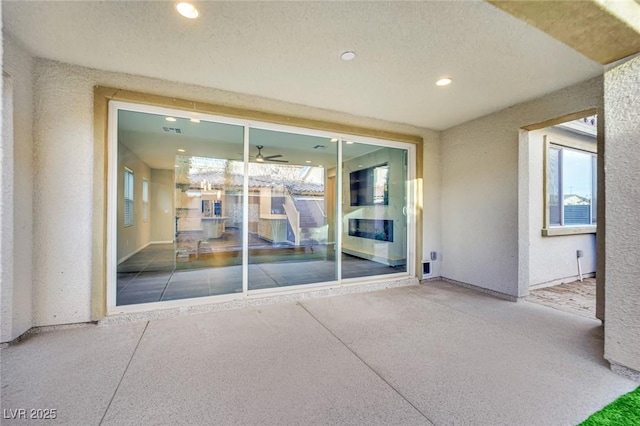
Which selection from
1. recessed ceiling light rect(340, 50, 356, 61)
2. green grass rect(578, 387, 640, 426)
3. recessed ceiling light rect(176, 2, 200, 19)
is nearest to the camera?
green grass rect(578, 387, 640, 426)

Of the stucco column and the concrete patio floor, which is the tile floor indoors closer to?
the concrete patio floor

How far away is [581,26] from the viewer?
1.74 meters

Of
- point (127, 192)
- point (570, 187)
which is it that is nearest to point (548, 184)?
point (570, 187)

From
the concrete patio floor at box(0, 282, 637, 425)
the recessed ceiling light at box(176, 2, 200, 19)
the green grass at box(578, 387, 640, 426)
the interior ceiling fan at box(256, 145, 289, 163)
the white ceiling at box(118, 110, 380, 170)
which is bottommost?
the concrete patio floor at box(0, 282, 637, 425)

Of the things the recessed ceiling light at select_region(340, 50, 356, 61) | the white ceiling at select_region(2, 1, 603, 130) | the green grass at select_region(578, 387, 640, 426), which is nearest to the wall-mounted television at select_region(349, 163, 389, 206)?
the white ceiling at select_region(2, 1, 603, 130)

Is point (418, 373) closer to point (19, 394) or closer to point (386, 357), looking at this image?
point (386, 357)

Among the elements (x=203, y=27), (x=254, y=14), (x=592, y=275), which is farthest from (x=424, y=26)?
(x=592, y=275)

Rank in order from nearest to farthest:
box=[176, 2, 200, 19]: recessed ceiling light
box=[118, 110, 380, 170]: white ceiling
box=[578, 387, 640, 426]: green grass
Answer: box=[578, 387, 640, 426]: green grass, box=[176, 2, 200, 19]: recessed ceiling light, box=[118, 110, 380, 170]: white ceiling

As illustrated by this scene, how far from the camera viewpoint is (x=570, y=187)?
479 cm

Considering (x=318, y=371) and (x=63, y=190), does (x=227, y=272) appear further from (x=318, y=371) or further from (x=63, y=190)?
(x=318, y=371)

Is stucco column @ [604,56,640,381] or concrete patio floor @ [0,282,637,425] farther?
stucco column @ [604,56,640,381]

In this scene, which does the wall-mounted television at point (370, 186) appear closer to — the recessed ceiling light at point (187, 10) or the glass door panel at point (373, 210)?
the glass door panel at point (373, 210)

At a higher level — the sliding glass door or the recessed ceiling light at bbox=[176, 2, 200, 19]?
the recessed ceiling light at bbox=[176, 2, 200, 19]

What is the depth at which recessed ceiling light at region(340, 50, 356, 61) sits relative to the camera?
2.47 m
